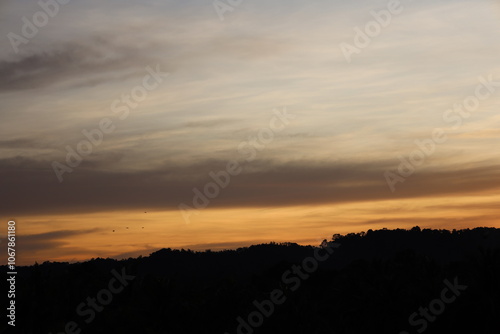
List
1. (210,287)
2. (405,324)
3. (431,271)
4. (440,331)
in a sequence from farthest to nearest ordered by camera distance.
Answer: (210,287) → (431,271) → (405,324) → (440,331)

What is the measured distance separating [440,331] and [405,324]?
19.3 ft

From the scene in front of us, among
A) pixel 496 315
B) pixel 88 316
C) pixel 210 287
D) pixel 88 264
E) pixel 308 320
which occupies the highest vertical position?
pixel 88 264

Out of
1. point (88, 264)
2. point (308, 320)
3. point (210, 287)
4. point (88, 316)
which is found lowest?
point (308, 320)

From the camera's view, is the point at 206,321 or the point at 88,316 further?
the point at 206,321

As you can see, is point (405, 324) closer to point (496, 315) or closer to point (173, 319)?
point (496, 315)

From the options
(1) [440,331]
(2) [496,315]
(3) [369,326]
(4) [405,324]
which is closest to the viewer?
(2) [496,315]

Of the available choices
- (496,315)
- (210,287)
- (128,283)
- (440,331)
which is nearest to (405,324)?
(440,331)

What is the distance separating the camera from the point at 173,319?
239 ft

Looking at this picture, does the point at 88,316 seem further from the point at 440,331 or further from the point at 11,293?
the point at 440,331

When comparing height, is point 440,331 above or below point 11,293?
below

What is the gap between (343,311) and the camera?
283 feet

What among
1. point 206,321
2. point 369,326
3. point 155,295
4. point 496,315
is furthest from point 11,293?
point 496,315

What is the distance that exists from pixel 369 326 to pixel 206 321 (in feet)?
70.1

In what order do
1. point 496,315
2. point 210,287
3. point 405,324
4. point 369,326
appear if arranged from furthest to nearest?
point 210,287 < point 369,326 < point 405,324 < point 496,315
